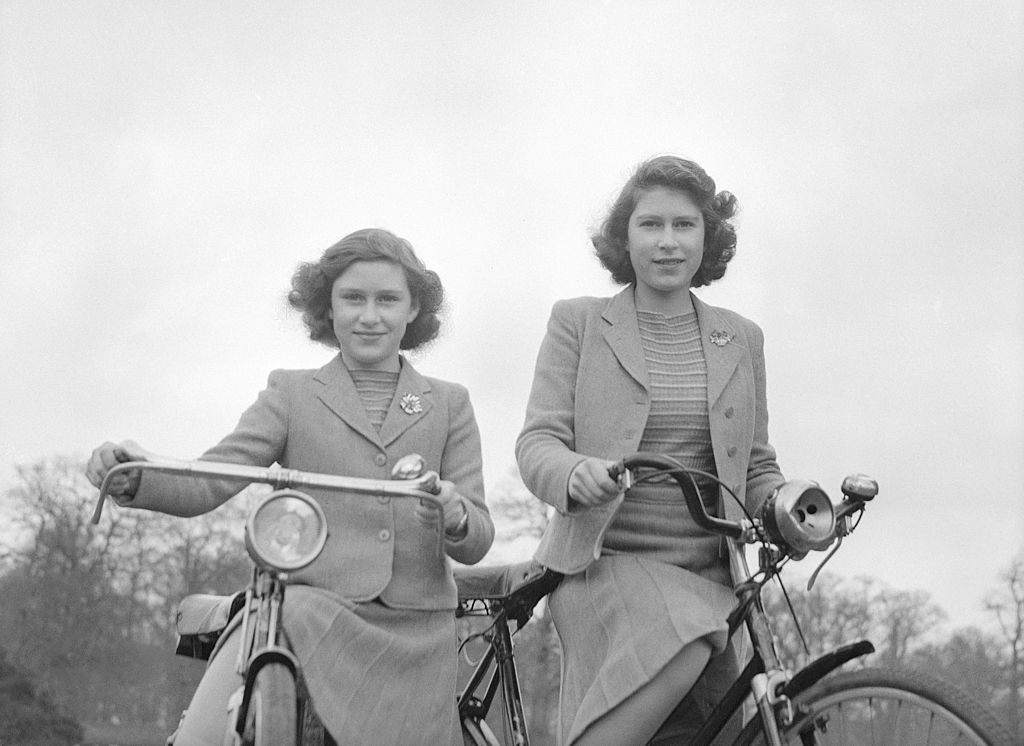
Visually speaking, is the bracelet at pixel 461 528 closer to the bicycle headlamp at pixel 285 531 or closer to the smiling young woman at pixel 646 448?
the smiling young woman at pixel 646 448

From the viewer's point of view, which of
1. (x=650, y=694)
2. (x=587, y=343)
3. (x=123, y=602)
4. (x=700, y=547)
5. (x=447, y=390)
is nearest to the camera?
(x=650, y=694)

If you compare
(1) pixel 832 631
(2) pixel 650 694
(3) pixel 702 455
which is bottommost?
(1) pixel 832 631

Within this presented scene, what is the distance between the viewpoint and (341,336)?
4254 mm

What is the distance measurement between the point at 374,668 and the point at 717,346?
5.05 ft

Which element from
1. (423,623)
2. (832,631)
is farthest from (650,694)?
(832,631)

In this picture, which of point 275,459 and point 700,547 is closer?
point 700,547

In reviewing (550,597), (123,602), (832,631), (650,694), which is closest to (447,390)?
(550,597)

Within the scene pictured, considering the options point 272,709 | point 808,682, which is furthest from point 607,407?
point 272,709

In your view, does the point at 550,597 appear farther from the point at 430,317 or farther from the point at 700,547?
the point at 430,317

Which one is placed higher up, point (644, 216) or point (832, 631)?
point (644, 216)

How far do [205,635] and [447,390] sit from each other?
1.18 meters

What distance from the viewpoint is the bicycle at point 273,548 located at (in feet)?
9.70

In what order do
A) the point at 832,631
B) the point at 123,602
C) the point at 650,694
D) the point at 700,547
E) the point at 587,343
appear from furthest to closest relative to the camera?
the point at 123,602 < the point at 832,631 < the point at 587,343 < the point at 700,547 < the point at 650,694

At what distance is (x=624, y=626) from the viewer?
356 centimetres
